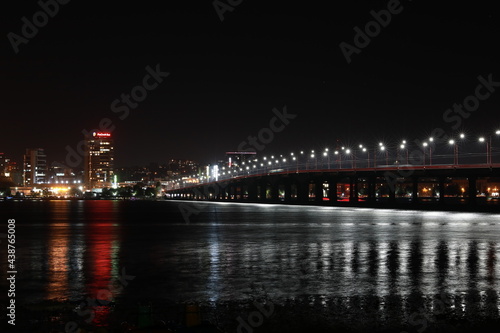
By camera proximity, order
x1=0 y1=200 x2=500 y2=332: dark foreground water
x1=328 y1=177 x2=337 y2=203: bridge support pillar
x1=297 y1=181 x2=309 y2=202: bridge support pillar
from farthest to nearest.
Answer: x1=297 y1=181 x2=309 y2=202: bridge support pillar < x1=328 y1=177 x2=337 y2=203: bridge support pillar < x1=0 y1=200 x2=500 y2=332: dark foreground water

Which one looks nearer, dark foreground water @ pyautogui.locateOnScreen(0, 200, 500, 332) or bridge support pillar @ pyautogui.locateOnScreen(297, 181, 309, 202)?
dark foreground water @ pyautogui.locateOnScreen(0, 200, 500, 332)

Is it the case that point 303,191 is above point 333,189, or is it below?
below

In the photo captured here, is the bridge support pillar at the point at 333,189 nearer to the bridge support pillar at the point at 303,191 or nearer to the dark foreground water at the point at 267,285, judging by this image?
the bridge support pillar at the point at 303,191

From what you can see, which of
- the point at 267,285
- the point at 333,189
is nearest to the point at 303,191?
the point at 333,189

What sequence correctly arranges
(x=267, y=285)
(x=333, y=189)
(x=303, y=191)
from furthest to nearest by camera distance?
(x=303, y=191) < (x=333, y=189) < (x=267, y=285)

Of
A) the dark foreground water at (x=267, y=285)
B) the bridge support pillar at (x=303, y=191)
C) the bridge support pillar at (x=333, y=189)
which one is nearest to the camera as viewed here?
the dark foreground water at (x=267, y=285)

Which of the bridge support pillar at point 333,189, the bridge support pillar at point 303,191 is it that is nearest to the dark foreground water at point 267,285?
the bridge support pillar at point 333,189

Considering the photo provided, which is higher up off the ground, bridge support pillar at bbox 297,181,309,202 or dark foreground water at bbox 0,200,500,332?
bridge support pillar at bbox 297,181,309,202

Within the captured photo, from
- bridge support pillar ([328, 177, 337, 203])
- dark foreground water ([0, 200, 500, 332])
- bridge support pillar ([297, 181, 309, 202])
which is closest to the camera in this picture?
dark foreground water ([0, 200, 500, 332])

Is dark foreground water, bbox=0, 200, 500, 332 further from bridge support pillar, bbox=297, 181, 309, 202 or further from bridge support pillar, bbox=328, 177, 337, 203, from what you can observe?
bridge support pillar, bbox=297, 181, 309, 202

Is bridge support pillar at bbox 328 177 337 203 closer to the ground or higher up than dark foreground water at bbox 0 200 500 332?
higher up

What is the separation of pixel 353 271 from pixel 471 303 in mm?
5798

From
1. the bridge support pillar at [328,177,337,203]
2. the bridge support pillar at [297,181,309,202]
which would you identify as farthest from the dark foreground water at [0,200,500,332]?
the bridge support pillar at [297,181,309,202]

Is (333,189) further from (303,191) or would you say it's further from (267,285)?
(267,285)
